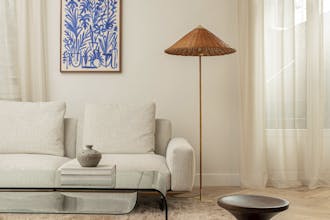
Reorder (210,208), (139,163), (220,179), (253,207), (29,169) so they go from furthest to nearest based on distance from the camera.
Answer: (220,179)
(210,208)
(139,163)
(29,169)
(253,207)

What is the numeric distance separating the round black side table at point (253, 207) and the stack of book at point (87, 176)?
1.16 meters

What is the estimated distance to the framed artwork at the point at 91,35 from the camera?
15.5 ft

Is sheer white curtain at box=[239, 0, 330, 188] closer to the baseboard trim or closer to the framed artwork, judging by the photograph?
the baseboard trim

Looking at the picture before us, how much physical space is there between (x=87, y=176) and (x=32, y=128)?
153 centimetres

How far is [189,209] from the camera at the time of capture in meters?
3.79

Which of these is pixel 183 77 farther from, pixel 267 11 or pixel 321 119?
pixel 321 119

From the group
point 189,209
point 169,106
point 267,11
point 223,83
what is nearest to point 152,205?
point 189,209

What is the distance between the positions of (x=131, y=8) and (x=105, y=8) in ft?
0.82

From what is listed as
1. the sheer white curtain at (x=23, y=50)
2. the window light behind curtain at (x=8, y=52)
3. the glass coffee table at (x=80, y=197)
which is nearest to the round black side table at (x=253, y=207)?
the glass coffee table at (x=80, y=197)

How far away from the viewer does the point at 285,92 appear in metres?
4.73

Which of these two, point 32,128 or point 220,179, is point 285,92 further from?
point 32,128

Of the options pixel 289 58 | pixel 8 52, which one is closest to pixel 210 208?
pixel 289 58

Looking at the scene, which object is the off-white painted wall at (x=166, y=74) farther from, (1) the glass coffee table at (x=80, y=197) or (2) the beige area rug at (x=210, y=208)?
(1) the glass coffee table at (x=80, y=197)

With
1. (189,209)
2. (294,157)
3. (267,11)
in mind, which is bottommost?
(189,209)
